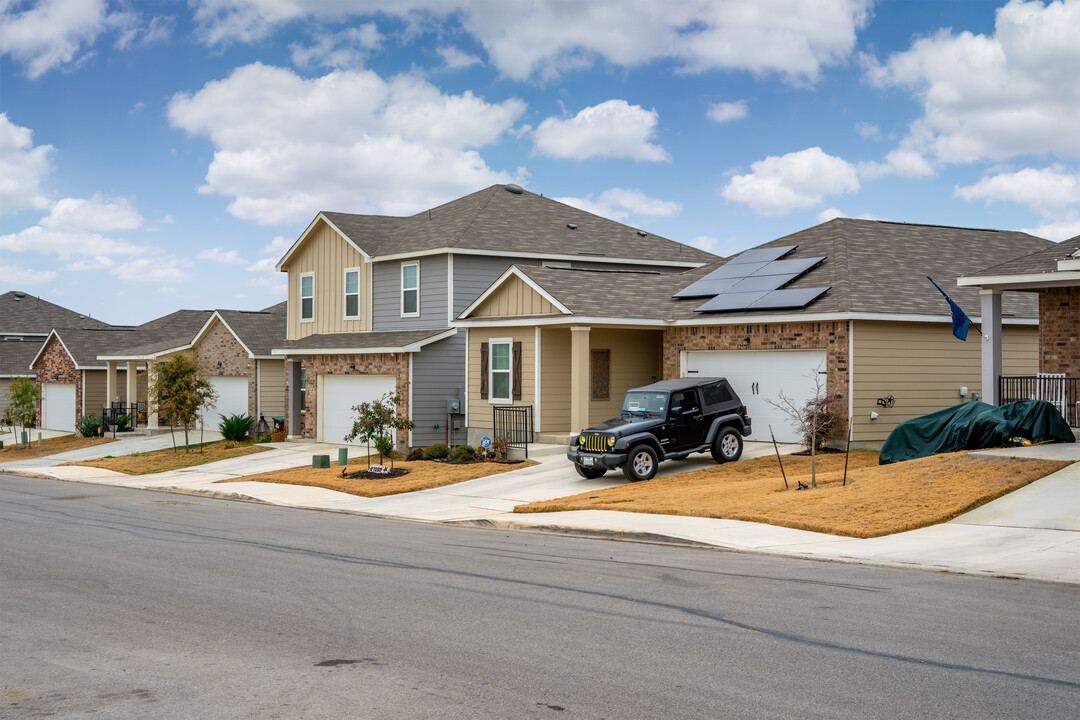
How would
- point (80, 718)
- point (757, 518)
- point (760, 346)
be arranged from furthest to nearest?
point (760, 346) < point (757, 518) < point (80, 718)

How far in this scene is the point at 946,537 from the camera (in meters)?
13.9

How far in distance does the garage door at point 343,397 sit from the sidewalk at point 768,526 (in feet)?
26.1

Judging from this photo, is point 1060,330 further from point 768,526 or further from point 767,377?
point 768,526

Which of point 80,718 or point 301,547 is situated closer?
point 80,718

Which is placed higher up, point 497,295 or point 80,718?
point 497,295

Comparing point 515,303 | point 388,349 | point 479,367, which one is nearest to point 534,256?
point 515,303

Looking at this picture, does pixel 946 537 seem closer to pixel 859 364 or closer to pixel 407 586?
pixel 407 586

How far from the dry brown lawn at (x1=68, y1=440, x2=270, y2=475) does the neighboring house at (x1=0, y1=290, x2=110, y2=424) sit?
2454 cm

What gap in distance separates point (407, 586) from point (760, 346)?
16098mm

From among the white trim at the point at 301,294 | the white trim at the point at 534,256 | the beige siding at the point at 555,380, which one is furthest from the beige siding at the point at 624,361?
the white trim at the point at 301,294

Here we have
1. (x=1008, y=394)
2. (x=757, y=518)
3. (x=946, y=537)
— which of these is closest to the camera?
(x=946, y=537)

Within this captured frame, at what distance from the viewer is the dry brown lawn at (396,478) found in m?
23.5

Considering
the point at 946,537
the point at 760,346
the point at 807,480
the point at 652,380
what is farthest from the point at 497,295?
the point at 946,537

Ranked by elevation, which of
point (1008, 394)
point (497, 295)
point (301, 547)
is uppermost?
point (497, 295)
